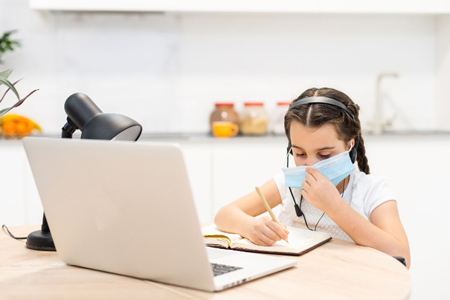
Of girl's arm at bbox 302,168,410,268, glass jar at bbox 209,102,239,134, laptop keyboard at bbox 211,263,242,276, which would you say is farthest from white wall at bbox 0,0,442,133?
laptop keyboard at bbox 211,263,242,276

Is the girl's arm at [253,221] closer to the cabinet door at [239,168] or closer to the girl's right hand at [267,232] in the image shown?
the girl's right hand at [267,232]

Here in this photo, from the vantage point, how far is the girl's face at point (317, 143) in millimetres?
1731

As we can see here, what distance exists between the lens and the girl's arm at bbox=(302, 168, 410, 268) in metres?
1.51

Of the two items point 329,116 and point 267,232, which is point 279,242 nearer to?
point 267,232

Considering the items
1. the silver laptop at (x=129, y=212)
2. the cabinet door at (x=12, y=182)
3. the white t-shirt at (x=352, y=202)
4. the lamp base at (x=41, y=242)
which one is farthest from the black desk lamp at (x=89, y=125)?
the cabinet door at (x=12, y=182)

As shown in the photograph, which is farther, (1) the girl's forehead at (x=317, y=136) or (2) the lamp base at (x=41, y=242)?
(1) the girl's forehead at (x=317, y=136)

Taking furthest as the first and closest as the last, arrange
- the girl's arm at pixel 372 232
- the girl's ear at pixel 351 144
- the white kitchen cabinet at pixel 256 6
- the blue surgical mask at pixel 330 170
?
the white kitchen cabinet at pixel 256 6 < the girl's ear at pixel 351 144 < the blue surgical mask at pixel 330 170 < the girl's arm at pixel 372 232

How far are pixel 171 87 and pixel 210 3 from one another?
0.60 metres

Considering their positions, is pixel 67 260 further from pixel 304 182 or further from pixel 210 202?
pixel 210 202

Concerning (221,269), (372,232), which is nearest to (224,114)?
(372,232)

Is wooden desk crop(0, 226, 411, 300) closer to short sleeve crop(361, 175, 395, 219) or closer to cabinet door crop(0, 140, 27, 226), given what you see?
short sleeve crop(361, 175, 395, 219)

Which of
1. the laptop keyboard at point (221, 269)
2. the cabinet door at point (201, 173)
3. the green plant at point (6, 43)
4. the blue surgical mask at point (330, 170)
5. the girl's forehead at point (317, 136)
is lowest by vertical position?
the cabinet door at point (201, 173)

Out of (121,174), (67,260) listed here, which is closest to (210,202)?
(67,260)

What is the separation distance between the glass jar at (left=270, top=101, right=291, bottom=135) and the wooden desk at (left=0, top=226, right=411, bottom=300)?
2.07 meters
